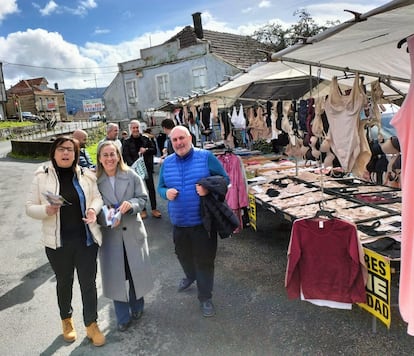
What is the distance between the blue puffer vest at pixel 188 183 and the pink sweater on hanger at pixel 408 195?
1811mm

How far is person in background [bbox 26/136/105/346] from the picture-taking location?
9.70 ft

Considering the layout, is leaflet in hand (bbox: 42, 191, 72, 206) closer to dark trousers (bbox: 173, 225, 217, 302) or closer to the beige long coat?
the beige long coat

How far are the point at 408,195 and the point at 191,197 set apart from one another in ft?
6.35

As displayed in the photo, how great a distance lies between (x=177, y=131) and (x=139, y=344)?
1.94m

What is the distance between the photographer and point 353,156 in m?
3.58

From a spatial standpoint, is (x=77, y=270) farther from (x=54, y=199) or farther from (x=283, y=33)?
(x=283, y=33)

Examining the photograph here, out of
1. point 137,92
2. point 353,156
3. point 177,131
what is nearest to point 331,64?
point 353,156

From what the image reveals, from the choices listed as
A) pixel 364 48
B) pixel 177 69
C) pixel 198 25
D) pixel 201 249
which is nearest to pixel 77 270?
pixel 201 249

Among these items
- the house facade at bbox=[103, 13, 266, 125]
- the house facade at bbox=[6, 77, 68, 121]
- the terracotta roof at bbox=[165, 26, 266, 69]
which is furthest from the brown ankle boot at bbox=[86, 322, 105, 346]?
the house facade at bbox=[6, 77, 68, 121]

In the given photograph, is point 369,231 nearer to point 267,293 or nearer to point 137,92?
point 267,293

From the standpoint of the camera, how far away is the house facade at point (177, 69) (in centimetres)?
2055

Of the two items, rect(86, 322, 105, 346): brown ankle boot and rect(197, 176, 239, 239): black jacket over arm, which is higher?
rect(197, 176, 239, 239): black jacket over arm

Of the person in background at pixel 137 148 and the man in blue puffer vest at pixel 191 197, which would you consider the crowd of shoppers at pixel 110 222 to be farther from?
the person in background at pixel 137 148

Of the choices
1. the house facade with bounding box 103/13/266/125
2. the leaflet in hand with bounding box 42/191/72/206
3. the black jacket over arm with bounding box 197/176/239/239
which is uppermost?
the house facade with bounding box 103/13/266/125
